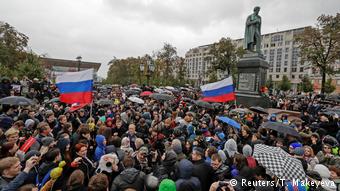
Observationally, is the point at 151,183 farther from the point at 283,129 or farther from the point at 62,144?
the point at 283,129

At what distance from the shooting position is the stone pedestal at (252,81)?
1333 cm

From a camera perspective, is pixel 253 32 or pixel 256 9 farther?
pixel 253 32

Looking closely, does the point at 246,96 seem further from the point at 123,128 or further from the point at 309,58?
the point at 309,58

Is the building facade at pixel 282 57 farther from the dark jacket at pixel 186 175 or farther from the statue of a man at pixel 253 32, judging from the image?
the dark jacket at pixel 186 175

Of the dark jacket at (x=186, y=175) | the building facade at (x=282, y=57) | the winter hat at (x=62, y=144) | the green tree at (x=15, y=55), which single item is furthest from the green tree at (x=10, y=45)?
the building facade at (x=282, y=57)

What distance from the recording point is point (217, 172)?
3594 millimetres

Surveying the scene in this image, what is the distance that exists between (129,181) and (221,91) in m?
5.71

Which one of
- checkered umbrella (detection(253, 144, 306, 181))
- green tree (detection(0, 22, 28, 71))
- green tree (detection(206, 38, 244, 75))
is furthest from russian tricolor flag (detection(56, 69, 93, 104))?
green tree (detection(206, 38, 244, 75))

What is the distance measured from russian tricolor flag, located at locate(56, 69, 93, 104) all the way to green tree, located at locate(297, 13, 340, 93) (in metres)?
25.6

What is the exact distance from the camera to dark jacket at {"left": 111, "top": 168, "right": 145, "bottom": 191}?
9.75 feet

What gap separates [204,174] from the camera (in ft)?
11.4

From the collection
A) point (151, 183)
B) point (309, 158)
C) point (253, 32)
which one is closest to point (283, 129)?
point (309, 158)

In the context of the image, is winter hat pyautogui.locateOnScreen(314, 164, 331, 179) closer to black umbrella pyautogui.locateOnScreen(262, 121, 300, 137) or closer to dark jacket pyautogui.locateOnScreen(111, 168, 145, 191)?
black umbrella pyautogui.locateOnScreen(262, 121, 300, 137)

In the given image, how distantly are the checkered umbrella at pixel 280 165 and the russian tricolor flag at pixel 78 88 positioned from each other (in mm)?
5092
